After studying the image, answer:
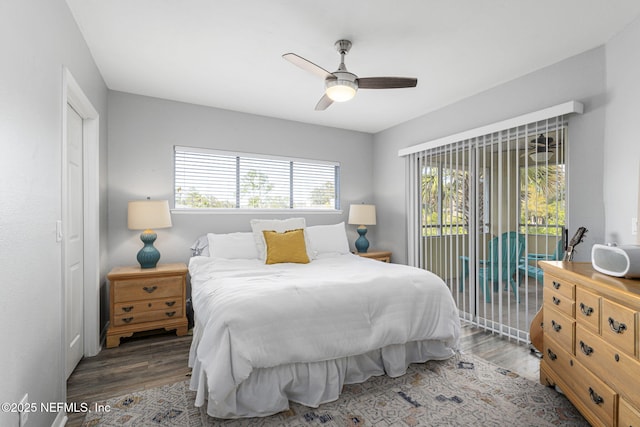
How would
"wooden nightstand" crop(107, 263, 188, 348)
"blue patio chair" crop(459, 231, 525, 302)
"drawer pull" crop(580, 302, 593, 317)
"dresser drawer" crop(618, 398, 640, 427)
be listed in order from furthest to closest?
1. "blue patio chair" crop(459, 231, 525, 302)
2. "wooden nightstand" crop(107, 263, 188, 348)
3. "drawer pull" crop(580, 302, 593, 317)
4. "dresser drawer" crop(618, 398, 640, 427)

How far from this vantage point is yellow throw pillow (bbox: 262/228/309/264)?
10.9ft

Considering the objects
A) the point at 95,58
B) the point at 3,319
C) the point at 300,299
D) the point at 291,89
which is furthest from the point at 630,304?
the point at 95,58

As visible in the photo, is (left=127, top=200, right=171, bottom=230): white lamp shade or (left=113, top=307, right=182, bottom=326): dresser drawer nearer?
(left=113, top=307, right=182, bottom=326): dresser drawer

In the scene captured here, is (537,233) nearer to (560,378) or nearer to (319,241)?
(560,378)

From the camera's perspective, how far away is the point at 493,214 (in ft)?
11.0

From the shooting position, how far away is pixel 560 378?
2029mm

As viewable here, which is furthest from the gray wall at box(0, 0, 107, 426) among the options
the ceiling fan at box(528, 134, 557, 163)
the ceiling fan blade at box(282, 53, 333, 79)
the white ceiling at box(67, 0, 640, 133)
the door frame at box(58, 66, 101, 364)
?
the ceiling fan at box(528, 134, 557, 163)

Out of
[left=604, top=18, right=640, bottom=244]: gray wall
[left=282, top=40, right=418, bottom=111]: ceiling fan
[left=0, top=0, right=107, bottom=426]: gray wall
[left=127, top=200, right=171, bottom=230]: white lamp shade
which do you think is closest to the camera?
[left=0, top=0, right=107, bottom=426]: gray wall

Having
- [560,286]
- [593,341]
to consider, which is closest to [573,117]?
[560,286]

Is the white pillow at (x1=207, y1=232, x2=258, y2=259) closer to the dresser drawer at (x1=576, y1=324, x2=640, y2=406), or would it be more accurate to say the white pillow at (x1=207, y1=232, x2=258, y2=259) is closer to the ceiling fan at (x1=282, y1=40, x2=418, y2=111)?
the ceiling fan at (x1=282, y1=40, x2=418, y2=111)

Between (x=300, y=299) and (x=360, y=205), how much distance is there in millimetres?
2770

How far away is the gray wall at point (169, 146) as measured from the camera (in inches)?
139

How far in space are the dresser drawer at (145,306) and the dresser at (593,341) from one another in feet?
10.3

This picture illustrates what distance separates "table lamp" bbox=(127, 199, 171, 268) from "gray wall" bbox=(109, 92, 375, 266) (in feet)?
1.15
